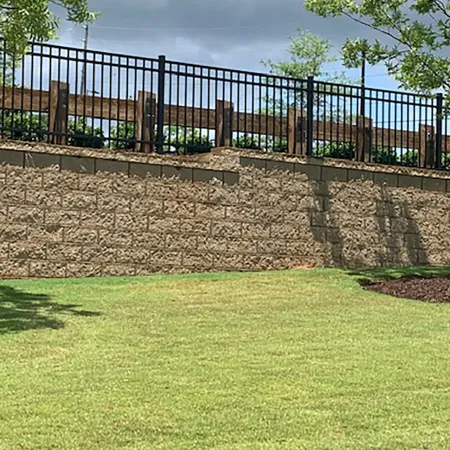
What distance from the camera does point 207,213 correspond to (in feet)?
42.7

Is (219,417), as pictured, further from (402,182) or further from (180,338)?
(402,182)

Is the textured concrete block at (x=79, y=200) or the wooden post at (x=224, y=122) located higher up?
the wooden post at (x=224, y=122)

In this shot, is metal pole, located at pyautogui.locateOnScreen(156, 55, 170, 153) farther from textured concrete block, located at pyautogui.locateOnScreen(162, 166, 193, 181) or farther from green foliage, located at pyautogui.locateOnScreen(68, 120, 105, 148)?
green foliage, located at pyautogui.locateOnScreen(68, 120, 105, 148)

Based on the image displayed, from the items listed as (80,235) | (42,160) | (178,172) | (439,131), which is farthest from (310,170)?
(42,160)

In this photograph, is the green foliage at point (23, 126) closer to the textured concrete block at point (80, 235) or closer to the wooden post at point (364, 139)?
the textured concrete block at point (80, 235)

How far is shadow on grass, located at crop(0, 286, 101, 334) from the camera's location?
8047mm

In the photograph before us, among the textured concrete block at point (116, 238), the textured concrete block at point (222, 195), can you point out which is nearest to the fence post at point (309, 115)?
the textured concrete block at point (222, 195)

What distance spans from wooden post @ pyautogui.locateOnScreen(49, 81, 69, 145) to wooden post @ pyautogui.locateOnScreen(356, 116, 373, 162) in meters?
5.57

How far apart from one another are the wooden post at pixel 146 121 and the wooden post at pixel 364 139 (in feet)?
13.4

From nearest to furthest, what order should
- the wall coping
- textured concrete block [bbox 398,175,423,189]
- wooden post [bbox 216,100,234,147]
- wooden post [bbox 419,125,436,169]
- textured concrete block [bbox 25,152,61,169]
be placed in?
textured concrete block [bbox 25,152,61,169], the wall coping, wooden post [bbox 216,100,234,147], textured concrete block [bbox 398,175,423,189], wooden post [bbox 419,125,436,169]

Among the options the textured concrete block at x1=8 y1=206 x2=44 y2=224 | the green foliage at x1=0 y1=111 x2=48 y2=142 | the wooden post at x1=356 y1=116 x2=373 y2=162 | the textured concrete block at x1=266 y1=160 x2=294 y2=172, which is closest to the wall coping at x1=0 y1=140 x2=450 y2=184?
the textured concrete block at x1=266 y1=160 x2=294 y2=172

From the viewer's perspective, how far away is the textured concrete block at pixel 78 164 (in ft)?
39.0

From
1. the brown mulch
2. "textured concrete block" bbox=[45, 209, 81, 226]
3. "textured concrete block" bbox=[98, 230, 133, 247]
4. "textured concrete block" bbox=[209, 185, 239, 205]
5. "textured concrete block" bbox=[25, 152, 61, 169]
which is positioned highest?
"textured concrete block" bbox=[25, 152, 61, 169]

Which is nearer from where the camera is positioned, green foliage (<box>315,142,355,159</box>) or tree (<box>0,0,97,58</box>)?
tree (<box>0,0,97,58</box>)
